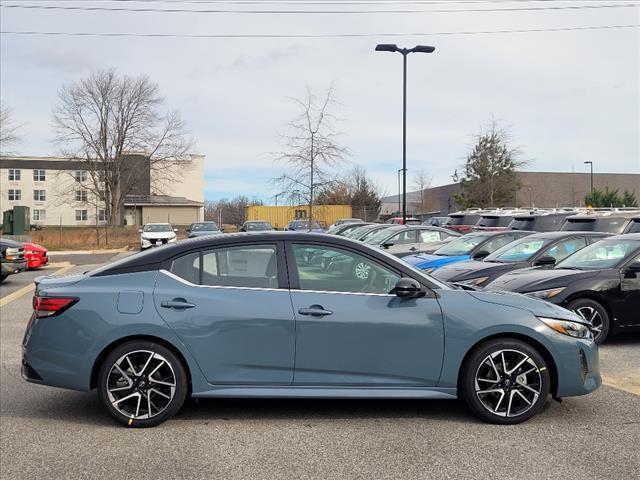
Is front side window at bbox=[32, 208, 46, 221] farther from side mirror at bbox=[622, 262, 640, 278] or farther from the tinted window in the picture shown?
the tinted window

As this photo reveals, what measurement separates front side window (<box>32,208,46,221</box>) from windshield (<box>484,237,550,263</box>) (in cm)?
8492

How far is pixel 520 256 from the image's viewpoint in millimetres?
10180

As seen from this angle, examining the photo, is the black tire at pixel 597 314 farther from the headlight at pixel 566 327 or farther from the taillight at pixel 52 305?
the taillight at pixel 52 305

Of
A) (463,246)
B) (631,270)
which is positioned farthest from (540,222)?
(631,270)

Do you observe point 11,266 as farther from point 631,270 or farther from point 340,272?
point 631,270

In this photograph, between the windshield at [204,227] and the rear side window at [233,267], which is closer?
the rear side window at [233,267]

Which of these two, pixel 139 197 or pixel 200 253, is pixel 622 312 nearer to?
pixel 200 253

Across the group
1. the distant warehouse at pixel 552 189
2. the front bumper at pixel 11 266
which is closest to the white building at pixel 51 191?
the distant warehouse at pixel 552 189

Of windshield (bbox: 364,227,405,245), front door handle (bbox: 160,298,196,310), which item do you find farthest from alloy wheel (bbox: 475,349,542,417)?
windshield (bbox: 364,227,405,245)

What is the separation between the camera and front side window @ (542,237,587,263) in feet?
32.4

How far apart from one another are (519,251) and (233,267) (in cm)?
684

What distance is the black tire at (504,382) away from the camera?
468 cm

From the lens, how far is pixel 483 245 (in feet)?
40.9

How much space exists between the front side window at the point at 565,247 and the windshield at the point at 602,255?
1.28 meters
